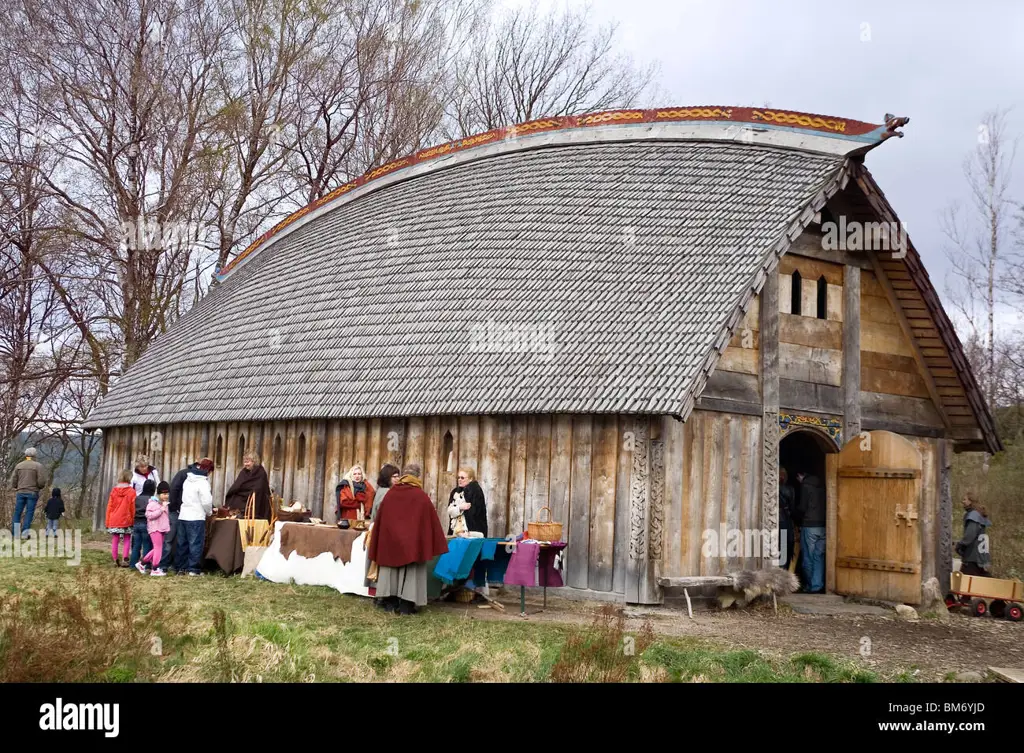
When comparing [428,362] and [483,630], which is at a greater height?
[428,362]

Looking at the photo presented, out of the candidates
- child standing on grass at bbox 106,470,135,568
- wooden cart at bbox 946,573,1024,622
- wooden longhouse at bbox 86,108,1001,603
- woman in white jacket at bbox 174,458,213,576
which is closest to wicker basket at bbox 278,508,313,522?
woman in white jacket at bbox 174,458,213,576

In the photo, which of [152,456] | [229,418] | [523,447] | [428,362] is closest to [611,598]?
[523,447]

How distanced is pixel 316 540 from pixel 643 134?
9.27 meters

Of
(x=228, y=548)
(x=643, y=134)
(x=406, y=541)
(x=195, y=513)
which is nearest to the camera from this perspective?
(x=406, y=541)

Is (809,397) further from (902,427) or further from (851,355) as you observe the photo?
(902,427)

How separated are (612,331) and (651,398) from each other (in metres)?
1.80

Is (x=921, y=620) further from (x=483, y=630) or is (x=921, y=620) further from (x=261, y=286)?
(x=261, y=286)

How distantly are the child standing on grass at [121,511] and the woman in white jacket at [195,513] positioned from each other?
1.17 meters

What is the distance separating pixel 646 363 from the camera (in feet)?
46.5

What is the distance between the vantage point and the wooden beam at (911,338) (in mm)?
17250

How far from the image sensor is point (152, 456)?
2222cm

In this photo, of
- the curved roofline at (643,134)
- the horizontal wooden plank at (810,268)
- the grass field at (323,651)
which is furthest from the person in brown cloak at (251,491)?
the curved roofline at (643,134)

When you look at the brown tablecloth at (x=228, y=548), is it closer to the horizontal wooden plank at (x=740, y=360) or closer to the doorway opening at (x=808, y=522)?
the horizontal wooden plank at (x=740, y=360)

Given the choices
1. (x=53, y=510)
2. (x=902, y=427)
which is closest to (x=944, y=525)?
(x=902, y=427)
